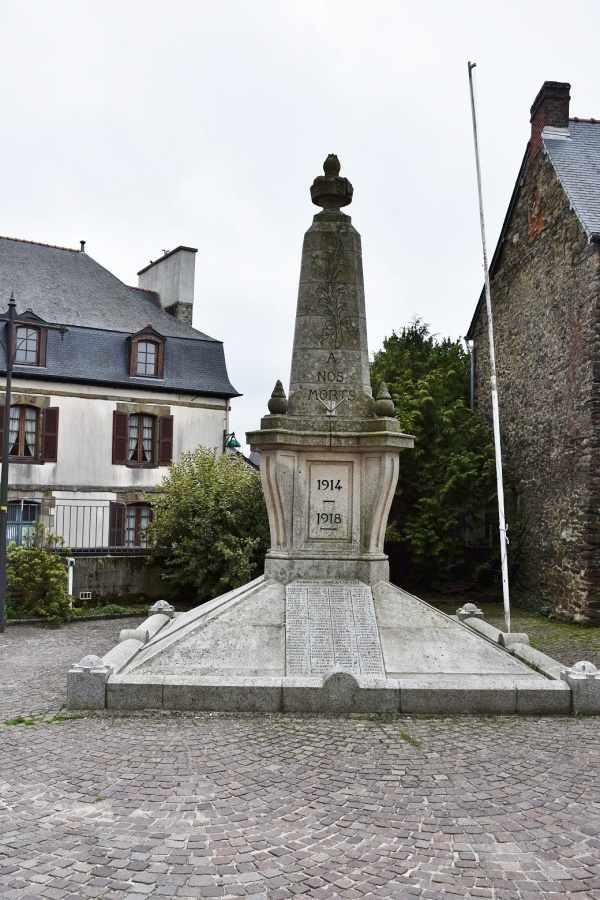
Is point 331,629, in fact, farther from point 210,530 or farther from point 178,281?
point 178,281

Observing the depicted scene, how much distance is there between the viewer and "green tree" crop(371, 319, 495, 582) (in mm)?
16219

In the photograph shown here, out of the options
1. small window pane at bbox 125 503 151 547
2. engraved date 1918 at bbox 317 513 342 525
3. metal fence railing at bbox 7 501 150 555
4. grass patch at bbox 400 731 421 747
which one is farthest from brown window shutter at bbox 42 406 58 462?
grass patch at bbox 400 731 421 747

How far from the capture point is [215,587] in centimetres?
1338

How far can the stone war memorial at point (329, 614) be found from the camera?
652 centimetres

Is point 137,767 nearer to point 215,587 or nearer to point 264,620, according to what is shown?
point 264,620

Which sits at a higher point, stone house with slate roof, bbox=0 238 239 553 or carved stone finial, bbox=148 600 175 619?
stone house with slate roof, bbox=0 238 239 553

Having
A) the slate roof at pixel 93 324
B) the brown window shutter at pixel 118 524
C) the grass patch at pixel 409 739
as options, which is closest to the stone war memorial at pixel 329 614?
the grass patch at pixel 409 739

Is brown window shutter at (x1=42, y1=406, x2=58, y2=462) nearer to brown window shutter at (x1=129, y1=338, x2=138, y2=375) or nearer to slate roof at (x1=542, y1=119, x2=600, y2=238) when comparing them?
brown window shutter at (x1=129, y1=338, x2=138, y2=375)

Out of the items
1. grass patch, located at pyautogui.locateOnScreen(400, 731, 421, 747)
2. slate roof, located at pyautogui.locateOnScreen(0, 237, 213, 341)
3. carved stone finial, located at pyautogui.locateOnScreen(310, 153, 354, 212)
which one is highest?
slate roof, located at pyautogui.locateOnScreen(0, 237, 213, 341)

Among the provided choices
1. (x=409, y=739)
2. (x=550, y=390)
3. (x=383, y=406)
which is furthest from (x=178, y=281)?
(x=409, y=739)

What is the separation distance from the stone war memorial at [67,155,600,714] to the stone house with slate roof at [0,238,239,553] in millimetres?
12837

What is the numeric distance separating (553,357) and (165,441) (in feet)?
37.9

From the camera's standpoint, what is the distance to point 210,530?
532 inches

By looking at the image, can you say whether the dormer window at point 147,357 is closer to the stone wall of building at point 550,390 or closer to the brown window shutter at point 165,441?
the brown window shutter at point 165,441
